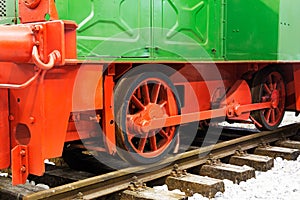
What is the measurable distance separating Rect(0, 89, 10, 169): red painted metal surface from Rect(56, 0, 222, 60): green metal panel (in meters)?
0.73

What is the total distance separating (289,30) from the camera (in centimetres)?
676

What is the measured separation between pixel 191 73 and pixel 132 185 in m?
1.94

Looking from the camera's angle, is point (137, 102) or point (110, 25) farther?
point (137, 102)

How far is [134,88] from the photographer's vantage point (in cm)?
449

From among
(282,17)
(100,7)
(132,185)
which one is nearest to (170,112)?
(132,185)

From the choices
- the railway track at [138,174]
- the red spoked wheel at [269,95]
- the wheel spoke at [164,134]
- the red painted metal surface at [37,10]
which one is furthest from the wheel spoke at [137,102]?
the red spoked wheel at [269,95]

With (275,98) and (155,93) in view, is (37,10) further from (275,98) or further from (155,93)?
(275,98)

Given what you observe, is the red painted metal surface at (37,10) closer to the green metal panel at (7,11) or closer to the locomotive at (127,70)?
the locomotive at (127,70)

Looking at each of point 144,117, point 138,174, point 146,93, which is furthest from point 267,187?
point 146,93

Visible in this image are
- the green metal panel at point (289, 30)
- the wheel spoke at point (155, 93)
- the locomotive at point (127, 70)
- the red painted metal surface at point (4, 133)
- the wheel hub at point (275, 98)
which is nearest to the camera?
the locomotive at point (127, 70)

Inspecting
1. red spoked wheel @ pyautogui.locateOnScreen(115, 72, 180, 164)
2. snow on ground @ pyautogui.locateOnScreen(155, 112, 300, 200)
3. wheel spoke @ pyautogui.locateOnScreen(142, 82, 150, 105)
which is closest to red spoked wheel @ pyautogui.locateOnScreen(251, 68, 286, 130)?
snow on ground @ pyautogui.locateOnScreen(155, 112, 300, 200)

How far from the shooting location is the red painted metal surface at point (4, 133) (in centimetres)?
370

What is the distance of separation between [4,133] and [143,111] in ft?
4.91

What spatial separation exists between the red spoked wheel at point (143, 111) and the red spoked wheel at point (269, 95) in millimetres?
2073
